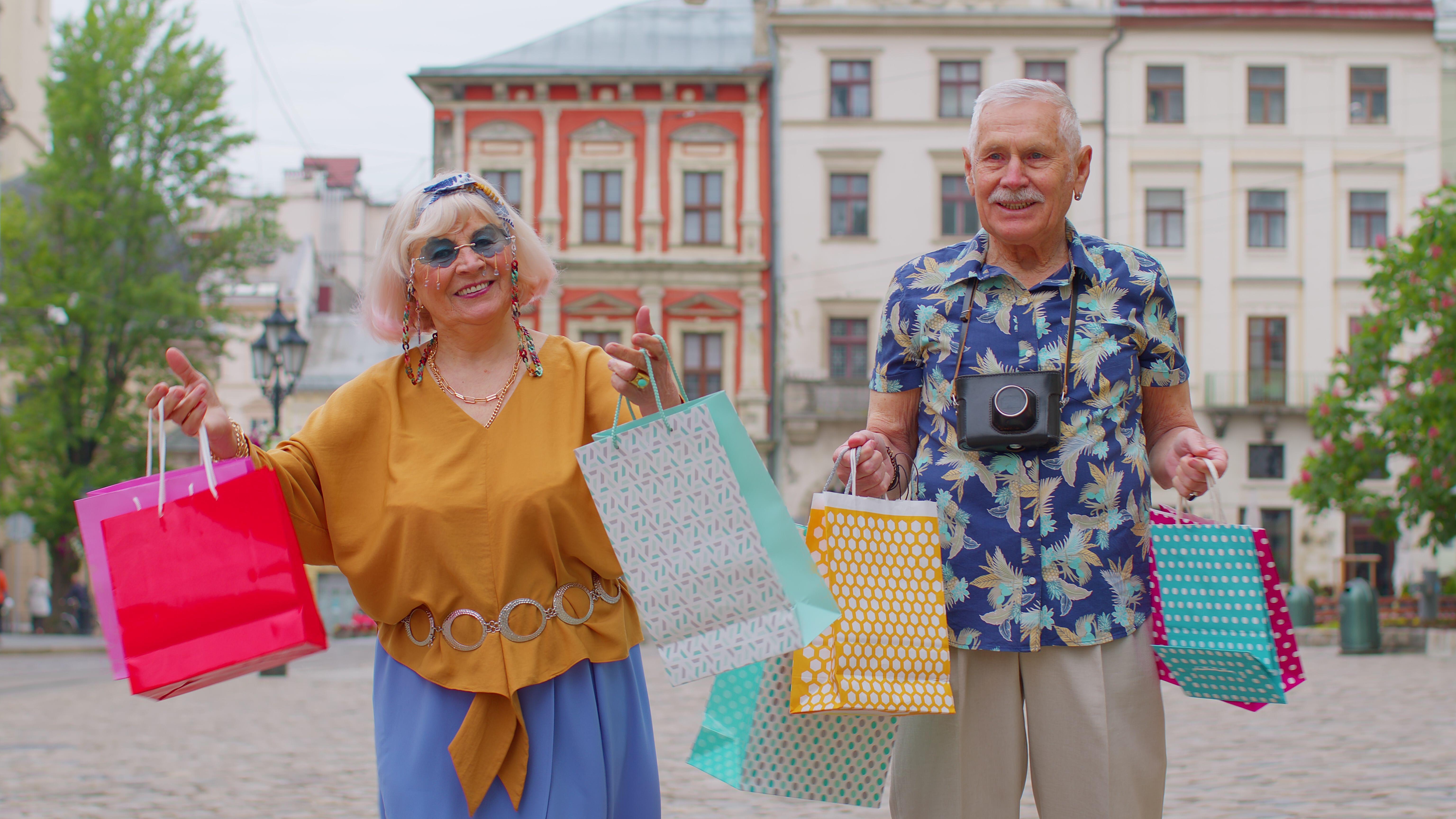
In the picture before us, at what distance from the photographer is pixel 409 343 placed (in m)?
3.38

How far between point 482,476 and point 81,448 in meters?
32.5

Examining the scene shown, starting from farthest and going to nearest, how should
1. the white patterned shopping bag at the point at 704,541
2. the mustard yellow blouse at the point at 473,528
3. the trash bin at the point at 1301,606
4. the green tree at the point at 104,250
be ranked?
1. the green tree at the point at 104,250
2. the trash bin at the point at 1301,606
3. the mustard yellow blouse at the point at 473,528
4. the white patterned shopping bag at the point at 704,541

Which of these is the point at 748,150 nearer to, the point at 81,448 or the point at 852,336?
the point at 852,336

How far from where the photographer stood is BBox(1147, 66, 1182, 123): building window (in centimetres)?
3466

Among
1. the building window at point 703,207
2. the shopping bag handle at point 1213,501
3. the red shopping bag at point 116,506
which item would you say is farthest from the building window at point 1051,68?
the red shopping bag at point 116,506

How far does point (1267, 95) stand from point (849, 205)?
35.4 feet

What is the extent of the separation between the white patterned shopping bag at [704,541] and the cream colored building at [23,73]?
4221 cm

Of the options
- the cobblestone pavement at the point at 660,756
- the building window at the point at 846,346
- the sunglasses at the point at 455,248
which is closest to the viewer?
the sunglasses at the point at 455,248

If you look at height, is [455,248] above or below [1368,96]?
below

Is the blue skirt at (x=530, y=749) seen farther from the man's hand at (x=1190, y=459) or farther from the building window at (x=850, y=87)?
the building window at (x=850, y=87)

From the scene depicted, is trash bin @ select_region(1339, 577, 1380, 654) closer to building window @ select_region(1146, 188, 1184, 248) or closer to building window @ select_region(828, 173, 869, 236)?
building window @ select_region(1146, 188, 1184, 248)

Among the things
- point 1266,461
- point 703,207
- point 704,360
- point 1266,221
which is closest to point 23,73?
point 703,207

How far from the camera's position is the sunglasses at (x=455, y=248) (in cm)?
325

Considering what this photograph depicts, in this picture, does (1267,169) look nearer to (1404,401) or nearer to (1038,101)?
(1404,401)
